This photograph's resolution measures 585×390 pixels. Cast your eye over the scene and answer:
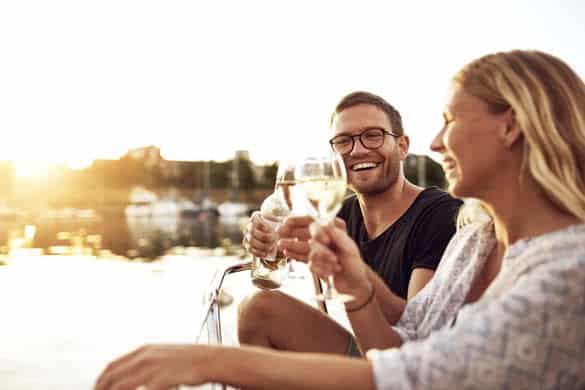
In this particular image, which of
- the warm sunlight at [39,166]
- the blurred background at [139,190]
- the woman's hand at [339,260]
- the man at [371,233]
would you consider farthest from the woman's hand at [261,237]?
the warm sunlight at [39,166]

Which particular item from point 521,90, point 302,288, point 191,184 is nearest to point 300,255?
point 521,90

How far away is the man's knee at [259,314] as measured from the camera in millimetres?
2568

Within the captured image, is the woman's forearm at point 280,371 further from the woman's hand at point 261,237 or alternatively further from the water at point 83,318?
the water at point 83,318

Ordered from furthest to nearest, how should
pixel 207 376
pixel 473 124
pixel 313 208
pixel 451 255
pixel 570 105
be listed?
pixel 451 255 < pixel 313 208 < pixel 473 124 < pixel 570 105 < pixel 207 376

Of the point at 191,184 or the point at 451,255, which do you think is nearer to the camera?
the point at 451,255

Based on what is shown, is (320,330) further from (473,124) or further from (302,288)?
(302,288)

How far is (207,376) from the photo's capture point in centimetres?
123

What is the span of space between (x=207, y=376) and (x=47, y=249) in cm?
2498

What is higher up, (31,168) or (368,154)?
(368,154)

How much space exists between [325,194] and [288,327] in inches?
31.8

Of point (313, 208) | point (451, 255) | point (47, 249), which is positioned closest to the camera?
point (313, 208)

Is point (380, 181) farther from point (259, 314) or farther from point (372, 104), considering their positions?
point (259, 314)

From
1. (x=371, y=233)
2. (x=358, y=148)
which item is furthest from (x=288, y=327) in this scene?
A: (x=358, y=148)

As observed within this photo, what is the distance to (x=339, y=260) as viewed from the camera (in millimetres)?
1938
